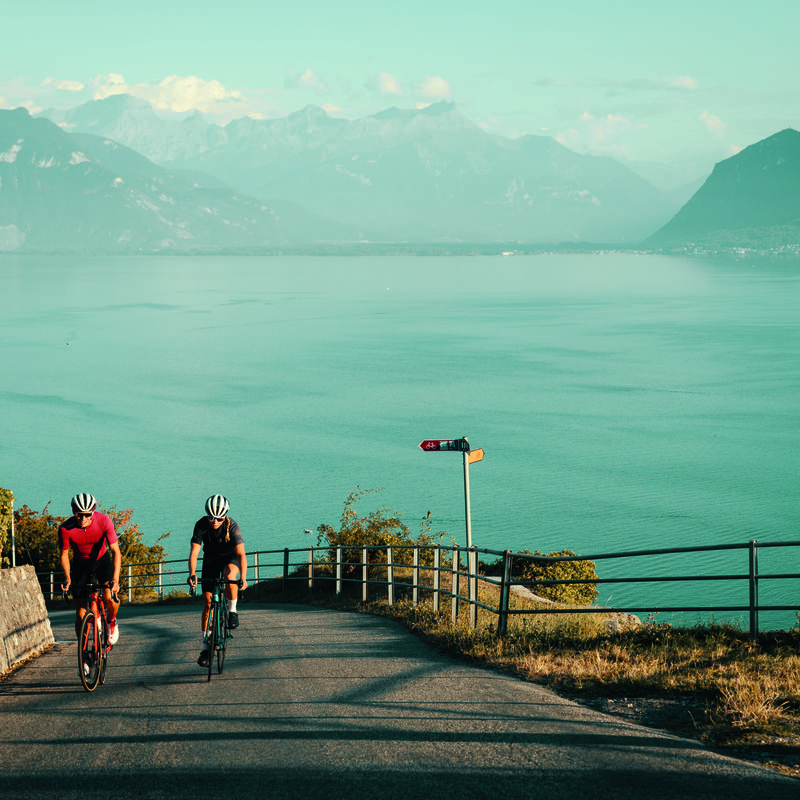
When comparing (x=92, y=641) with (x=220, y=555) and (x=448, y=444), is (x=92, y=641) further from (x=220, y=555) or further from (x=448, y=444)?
(x=448, y=444)

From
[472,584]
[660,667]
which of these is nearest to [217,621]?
[472,584]

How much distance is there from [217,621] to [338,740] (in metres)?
2.85

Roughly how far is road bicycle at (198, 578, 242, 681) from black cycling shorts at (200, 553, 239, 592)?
59 mm

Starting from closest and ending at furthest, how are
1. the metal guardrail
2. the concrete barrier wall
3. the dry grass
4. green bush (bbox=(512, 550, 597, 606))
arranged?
the dry grass
the metal guardrail
the concrete barrier wall
green bush (bbox=(512, 550, 597, 606))

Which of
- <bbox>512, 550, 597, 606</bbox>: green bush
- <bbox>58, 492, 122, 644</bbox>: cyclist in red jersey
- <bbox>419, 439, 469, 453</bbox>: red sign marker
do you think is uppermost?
<bbox>419, 439, 469, 453</bbox>: red sign marker

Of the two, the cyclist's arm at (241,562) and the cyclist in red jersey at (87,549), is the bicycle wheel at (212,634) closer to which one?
the cyclist's arm at (241,562)

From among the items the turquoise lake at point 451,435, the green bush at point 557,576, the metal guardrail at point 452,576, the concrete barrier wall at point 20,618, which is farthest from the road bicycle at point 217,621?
the turquoise lake at point 451,435

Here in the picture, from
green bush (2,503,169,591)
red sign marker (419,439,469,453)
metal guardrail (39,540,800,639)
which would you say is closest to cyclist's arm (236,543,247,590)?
metal guardrail (39,540,800,639)

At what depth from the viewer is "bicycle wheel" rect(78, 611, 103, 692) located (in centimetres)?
901

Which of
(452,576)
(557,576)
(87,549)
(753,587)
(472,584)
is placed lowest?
(557,576)

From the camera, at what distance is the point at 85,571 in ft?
30.5

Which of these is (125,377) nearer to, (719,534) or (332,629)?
(719,534)

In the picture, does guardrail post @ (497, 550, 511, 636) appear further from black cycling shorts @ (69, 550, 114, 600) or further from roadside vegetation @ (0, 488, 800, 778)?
black cycling shorts @ (69, 550, 114, 600)

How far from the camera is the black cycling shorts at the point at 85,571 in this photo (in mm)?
9273
